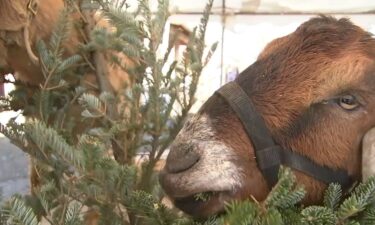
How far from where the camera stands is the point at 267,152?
164cm

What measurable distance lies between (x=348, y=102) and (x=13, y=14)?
1.59m

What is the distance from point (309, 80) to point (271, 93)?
0.40 ft

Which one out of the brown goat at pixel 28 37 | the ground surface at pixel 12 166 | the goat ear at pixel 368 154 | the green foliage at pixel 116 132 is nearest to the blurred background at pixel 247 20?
the ground surface at pixel 12 166

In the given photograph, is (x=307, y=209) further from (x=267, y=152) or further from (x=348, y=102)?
(x=348, y=102)

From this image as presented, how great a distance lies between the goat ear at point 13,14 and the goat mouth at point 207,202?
1.39 m

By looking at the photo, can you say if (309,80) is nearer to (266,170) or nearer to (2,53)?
(266,170)

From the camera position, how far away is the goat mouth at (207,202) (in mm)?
1585

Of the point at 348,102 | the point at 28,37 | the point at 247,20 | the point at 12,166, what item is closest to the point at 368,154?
the point at 348,102

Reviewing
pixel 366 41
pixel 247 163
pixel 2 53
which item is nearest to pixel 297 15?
pixel 2 53

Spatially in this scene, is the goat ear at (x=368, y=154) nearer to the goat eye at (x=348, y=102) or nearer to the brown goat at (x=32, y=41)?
the goat eye at (x=348, y=102)

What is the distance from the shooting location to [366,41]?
1.82m

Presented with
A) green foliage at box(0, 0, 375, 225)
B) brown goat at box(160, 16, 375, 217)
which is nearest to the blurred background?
green foliage at box(0, 0, 375, 225)

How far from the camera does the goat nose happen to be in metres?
1.57

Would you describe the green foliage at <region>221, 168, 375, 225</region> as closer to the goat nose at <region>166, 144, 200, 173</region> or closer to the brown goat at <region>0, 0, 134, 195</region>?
the goat nose at <region>166, 144, 200, 173</region>
